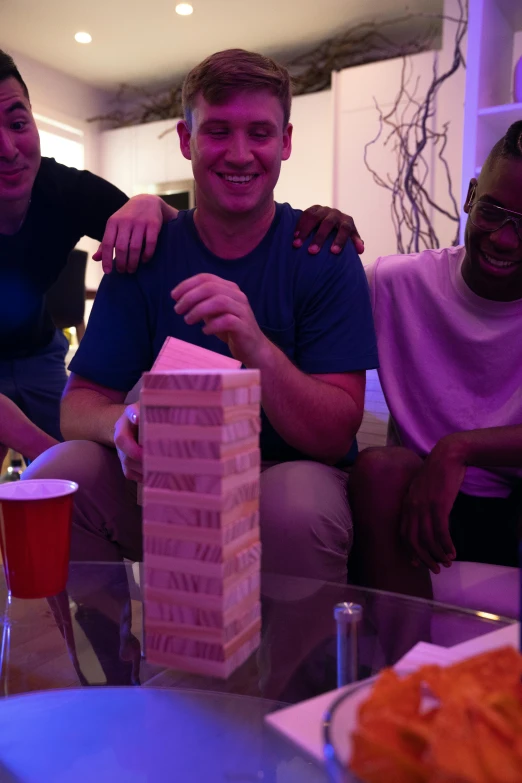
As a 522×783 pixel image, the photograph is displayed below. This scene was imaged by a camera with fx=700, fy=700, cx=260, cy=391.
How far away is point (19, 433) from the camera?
1643mm

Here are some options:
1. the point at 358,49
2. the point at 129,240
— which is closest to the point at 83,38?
the point at 358,49

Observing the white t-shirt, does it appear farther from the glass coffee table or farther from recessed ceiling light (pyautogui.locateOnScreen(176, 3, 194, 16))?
recessed ceiling light (pyautogui.locateOnScreen(176, 3, 194, 16))

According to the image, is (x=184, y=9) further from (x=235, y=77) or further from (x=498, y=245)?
(x=498, y=245)

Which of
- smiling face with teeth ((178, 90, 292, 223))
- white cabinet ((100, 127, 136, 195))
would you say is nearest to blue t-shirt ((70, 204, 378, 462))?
smiling face with teeth ((178, 90, 292, 223))

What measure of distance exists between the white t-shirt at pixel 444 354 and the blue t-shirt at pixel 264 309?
0.49 ft

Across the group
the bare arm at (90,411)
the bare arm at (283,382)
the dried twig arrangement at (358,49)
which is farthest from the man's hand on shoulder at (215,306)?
the dried twig arrangement at (358,49)

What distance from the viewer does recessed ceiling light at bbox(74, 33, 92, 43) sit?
202 inches

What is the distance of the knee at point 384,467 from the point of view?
1222 millimetres

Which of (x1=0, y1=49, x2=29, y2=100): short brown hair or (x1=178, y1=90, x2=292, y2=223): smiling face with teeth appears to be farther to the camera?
(x1=0, y1=49, x2=29, y2=100): short brown hair

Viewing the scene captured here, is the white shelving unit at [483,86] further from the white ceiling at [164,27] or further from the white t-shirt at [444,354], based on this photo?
the white ceiling at [164,27]

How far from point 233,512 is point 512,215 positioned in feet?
3.28

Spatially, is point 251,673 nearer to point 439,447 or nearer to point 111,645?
point 111,645

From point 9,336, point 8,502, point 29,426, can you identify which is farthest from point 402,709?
point 9,336

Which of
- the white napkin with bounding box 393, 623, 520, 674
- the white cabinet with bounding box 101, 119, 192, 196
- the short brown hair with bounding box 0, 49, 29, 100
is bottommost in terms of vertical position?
the white napkin with bounding box 393, 623, 520, 674
